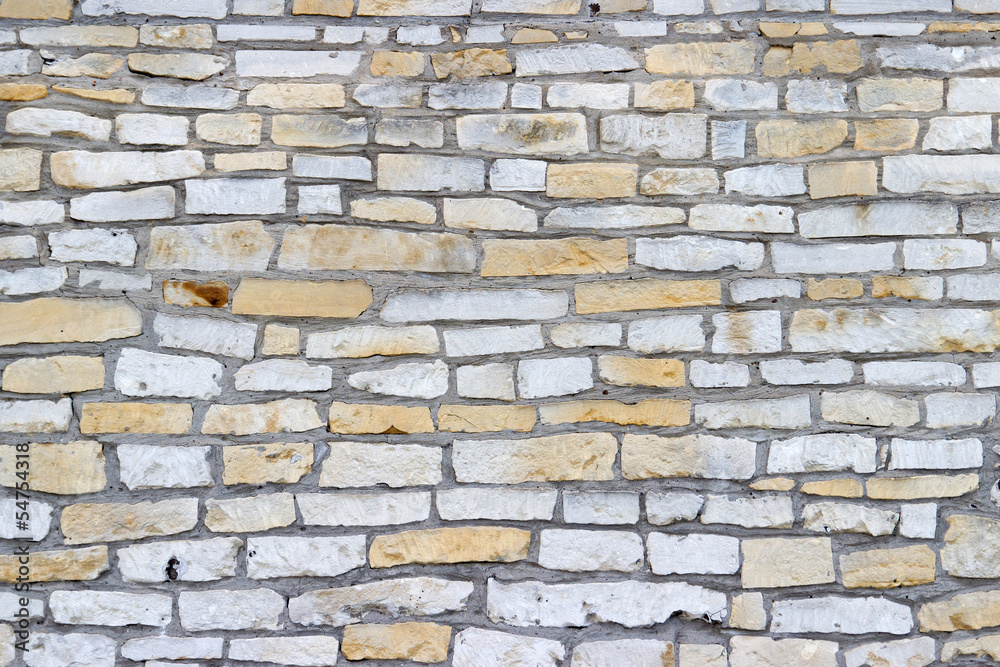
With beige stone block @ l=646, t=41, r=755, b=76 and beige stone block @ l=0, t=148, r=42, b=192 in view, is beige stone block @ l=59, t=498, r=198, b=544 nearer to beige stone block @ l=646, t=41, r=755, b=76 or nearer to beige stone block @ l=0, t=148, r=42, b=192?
beige stone block @ l=0, t=148, r=42, b=192

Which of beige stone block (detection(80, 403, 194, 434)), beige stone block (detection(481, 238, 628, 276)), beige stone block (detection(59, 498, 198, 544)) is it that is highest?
beige stone block (detection(481, 238, 628, 276))

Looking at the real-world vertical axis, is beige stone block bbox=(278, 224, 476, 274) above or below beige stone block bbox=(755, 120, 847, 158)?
below

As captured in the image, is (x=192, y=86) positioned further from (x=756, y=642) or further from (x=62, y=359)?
(x=756, y=642)

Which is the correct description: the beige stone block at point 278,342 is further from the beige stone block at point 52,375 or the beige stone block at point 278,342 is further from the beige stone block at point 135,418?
the beige stone block at point 52,375

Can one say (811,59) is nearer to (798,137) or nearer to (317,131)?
(798,137)

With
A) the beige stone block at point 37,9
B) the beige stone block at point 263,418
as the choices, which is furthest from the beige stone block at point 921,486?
the beige stone block at point 37,9

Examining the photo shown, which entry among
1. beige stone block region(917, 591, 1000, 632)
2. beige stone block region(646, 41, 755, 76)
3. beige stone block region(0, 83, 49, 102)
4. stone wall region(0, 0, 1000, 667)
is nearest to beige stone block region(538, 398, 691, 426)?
stone wall region(0, 0, 1000, 667)

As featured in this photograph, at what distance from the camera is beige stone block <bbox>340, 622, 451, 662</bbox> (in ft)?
5.52

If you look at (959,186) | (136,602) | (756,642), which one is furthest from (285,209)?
(959,186)

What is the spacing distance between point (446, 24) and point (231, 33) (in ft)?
2.00

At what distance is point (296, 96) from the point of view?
1.80 m

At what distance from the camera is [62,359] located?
170 centimetres

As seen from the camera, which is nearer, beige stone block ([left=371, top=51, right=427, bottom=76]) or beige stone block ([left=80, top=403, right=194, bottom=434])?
beige stone block ([left=80, top=403, right=194, bottom=434])

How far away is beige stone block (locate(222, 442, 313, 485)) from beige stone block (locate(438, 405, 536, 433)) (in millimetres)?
376
